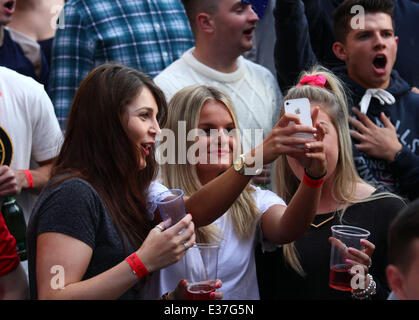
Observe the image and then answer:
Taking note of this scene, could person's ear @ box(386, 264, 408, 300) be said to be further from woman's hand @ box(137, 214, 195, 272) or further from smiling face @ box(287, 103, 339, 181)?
smiling face @ box(287, 103, 339, 181)

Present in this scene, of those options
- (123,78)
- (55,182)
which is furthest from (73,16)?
(55,182)

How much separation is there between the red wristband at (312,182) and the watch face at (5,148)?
1.50 m

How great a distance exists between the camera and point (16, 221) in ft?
9.36

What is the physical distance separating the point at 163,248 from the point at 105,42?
2.29 metres

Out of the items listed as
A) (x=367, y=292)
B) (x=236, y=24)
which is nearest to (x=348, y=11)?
(x=236, y=24)

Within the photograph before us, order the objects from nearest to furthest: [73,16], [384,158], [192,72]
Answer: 1. [384,158]
2. [192,72]
3. [73,16]

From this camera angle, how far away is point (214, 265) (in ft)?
6.76

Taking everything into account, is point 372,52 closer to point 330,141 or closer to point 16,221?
point 330,141

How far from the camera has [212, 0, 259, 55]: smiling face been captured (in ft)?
11.6

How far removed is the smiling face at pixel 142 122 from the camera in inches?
86.4

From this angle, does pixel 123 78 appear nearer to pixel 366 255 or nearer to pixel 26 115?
pixel 26 115

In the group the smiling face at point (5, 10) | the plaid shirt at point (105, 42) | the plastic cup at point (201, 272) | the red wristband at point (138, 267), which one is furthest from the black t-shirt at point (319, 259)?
the smiling face at point (5, 10)

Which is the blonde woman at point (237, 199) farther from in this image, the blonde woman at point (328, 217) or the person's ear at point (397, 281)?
the person's ear at point (397, 281)
